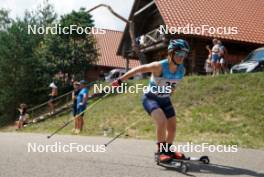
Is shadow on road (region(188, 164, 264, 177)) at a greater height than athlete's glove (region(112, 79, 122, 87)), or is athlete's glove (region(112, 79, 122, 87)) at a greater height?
athlete's glove (region(112, 79, 122, 87))

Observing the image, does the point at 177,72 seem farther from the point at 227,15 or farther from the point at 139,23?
the point at 139,23

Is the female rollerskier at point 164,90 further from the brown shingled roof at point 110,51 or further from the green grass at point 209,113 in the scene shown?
the brown shingled roof at point 110,51

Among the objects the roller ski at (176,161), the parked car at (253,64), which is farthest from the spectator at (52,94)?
the roller ski at (176,161)

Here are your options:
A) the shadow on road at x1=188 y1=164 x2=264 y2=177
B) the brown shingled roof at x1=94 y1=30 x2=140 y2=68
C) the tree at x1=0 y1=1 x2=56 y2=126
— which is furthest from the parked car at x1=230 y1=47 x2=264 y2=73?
the brown shingled roof at x1=94 y1=30 x2=140 y2=68

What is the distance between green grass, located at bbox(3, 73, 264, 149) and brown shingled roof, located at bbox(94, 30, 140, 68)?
74.0 feet

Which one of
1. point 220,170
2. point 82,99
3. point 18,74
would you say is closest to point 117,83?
point 220,170

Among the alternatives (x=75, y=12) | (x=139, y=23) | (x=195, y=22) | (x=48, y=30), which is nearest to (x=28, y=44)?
(x=48, y=30)

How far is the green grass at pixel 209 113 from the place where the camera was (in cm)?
1263

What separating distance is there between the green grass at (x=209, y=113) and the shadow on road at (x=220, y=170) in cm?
384

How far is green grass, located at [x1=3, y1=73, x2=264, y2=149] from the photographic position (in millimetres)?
12633

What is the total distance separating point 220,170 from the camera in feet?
21.6

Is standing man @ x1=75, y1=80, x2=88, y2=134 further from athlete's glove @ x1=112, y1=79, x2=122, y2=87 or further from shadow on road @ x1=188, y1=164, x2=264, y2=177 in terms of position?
shadow on road @ x1=188, y1=164, x2=264, y2=177

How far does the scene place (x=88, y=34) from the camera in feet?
110

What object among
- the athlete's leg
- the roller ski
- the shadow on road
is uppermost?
the athlete's leg
